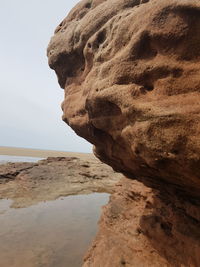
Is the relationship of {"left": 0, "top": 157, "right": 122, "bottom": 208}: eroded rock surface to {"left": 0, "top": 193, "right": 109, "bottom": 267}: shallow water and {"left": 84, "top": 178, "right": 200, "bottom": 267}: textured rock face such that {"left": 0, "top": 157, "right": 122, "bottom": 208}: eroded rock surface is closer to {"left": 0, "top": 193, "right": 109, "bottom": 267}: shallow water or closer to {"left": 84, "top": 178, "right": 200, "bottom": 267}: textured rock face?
{"left": 0, "top": 193, "right": 109, "bottom": 267}: shallow water

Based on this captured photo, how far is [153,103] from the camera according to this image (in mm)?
2967

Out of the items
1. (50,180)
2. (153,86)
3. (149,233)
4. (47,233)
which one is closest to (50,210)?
(47,233)

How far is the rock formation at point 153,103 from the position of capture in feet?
9.21

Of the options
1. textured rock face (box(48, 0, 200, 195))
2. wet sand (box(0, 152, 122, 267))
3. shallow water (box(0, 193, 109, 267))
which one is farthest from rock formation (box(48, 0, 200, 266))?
wet sand (box(0, 152, 122, 267))

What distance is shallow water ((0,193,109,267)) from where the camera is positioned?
21.4 feet

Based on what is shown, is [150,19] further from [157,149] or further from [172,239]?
[172,239]

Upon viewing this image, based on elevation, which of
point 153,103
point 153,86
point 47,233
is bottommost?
point 47,233

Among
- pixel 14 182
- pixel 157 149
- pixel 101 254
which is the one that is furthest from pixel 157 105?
pixel 14 182

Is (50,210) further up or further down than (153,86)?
further down

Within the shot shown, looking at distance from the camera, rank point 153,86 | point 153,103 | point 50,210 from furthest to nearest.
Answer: point 50,210
point 153,86
point 153,103

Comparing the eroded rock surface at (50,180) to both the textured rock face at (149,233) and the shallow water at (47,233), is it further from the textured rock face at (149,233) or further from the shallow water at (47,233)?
the textured rock face at (149,233)

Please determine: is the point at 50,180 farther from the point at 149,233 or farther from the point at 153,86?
the point at 153,86

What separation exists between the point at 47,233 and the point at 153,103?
744cm

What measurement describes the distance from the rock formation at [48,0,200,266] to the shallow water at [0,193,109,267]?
1.84m
